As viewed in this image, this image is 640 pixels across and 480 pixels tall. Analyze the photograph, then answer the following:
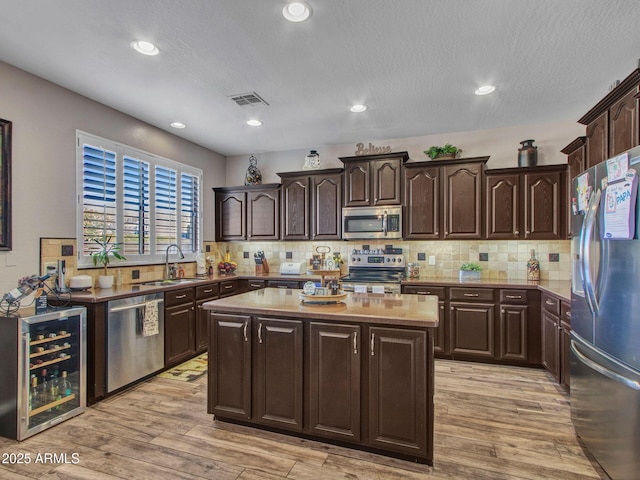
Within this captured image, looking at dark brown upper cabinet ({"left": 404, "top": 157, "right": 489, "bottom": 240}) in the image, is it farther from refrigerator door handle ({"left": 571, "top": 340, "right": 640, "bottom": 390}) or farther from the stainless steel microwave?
refrigerator door handle ({"left": 571, "top": 340, "right": 640, "bottom": 390})

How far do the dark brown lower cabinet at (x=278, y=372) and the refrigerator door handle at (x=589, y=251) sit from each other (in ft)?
6.00

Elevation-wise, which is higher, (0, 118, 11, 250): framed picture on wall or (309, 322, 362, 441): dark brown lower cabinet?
(0, 118, 11, 250): framed picture on wall

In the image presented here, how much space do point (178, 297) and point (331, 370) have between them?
2271 millimetres

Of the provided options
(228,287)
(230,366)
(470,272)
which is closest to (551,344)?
(470,272)

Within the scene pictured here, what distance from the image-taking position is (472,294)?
3918mm

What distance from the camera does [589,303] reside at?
2143 millimetres

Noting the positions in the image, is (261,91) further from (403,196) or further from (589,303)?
(589,303)

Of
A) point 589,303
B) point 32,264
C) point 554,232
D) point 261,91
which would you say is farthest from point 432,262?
point 32,264

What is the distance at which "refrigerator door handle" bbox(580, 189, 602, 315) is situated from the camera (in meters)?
2.10

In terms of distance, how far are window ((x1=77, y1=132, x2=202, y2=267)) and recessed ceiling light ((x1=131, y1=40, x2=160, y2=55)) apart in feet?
4.45

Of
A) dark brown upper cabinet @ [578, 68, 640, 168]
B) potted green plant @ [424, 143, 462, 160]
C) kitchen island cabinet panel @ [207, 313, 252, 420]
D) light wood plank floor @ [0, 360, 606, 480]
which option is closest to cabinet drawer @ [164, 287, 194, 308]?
light wood plank floor @ [0, 360, 606, 480]

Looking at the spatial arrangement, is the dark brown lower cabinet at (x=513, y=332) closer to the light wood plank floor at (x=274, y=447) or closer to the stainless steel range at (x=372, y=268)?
the light wood plank floor at (x=274, y=447)

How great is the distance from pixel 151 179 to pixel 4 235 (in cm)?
170

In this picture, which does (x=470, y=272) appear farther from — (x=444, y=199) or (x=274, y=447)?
(x=274, y=447)
